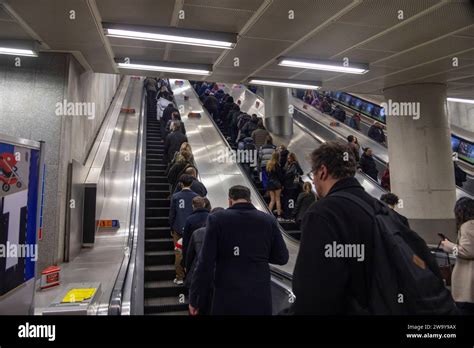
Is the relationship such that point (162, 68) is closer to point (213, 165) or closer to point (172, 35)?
point (172, 35)

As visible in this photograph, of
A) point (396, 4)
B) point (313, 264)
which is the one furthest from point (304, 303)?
point (396, 4)

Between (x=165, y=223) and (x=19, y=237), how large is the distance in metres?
4.92

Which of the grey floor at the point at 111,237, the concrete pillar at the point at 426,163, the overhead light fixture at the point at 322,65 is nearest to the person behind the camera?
the grey floor at the point at 111,237

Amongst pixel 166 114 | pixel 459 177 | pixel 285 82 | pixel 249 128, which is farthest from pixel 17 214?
pixel 459 177

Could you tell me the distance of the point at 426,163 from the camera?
21.8 ft

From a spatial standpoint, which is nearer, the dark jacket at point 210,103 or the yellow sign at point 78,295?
the yellow sign at point 78,295

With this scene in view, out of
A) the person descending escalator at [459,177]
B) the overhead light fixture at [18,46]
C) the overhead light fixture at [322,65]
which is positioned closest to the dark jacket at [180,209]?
the overhead light fixture at [322,65]

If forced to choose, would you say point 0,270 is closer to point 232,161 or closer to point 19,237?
point 19,237

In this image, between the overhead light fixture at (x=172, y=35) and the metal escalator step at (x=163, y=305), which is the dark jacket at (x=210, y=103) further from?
the metal escalator step at (x=163, y=305)

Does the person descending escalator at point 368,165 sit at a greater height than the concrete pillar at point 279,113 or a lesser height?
lesser

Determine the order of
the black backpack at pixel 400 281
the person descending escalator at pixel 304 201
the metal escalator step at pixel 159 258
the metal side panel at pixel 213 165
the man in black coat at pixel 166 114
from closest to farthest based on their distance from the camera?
the black backpack at pixel 400 281, the metal escalator step at pixel 159 258, the person descending escalator at pixel 304 201, the metal side panel at pixel 213 165, the man in black coat at pixel 166 114

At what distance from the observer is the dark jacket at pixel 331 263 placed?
1.45 metres

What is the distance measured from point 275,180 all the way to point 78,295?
221 inches

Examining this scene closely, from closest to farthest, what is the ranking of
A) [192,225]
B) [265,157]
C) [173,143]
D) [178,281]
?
[192,225] < [178,281] < [265,157] < [173,143]
